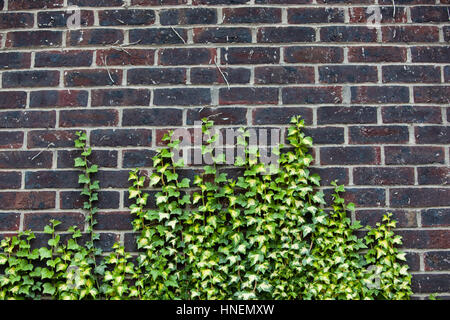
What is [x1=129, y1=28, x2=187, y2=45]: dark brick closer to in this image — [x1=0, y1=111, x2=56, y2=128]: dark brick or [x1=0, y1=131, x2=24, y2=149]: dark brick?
[x1=0, y1=111, x2=56, y2=128]: dark brick

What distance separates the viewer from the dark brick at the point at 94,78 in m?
2.32

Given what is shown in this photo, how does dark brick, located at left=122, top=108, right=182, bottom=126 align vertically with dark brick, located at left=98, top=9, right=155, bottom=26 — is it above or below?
below

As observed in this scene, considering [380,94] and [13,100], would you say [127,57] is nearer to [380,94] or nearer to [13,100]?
[13,100]

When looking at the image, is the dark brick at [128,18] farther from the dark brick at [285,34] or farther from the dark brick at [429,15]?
the dark brick at [429,15]

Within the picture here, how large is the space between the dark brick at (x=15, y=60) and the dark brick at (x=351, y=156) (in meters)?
1.59

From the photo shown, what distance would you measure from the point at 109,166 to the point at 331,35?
4.32ft

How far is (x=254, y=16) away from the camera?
2.34 meters

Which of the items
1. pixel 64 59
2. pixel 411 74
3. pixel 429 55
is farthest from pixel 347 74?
pixel 64 59

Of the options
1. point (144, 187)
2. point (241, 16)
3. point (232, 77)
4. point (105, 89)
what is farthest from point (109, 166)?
point (241, 16)

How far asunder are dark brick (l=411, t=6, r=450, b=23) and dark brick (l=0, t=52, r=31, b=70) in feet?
6.57

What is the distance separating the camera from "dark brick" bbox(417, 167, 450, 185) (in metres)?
2.26

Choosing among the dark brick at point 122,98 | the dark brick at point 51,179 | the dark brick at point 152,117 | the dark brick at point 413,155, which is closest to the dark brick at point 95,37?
the dark brick at point 122,98

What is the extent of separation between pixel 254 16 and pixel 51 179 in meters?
1.32

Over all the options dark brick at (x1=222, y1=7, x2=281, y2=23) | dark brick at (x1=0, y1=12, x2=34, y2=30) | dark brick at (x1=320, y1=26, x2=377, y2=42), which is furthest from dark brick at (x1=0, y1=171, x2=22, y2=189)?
dark brick at (x1=320, y1=26, x2=377, y2=42)
